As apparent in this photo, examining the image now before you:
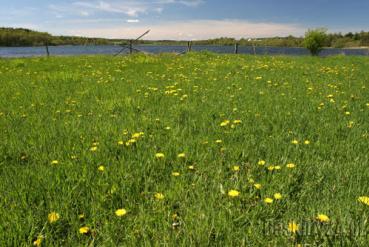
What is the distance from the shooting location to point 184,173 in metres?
3.11

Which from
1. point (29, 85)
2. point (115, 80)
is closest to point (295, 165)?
point (115, 80)

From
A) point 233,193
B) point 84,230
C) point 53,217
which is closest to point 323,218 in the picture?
point 233,193

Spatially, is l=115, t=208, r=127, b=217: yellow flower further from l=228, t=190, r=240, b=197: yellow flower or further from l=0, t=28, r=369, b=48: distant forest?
l=0, t=28, r=369, b=48: distant forest

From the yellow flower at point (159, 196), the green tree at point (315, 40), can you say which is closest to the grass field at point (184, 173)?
the yellow flower at point (159, 196)

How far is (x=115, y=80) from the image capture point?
878 centimetres

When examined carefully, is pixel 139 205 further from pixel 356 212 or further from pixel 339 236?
pixel 356 212

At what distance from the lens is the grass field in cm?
227

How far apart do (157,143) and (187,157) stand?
0.53m

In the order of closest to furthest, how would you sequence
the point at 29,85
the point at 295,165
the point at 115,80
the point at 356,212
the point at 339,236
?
the point at 339,236, the point at 356,212, the point at 295,165, the point at 29,85, the point at 115,80

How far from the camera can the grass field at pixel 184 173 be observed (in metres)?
2.27

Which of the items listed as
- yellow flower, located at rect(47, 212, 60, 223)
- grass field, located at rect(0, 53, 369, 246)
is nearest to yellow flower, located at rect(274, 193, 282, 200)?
grass field, located at rect(0, 53, 369, 246)

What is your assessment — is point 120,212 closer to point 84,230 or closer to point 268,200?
point 84,230

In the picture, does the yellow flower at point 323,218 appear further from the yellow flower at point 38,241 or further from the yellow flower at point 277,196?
the yellow flower at point 38,241

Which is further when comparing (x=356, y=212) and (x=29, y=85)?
(x=29, y=85)
